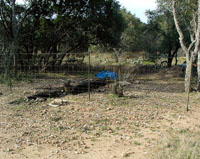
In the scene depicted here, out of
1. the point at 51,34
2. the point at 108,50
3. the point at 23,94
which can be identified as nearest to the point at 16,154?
the point at 23,94

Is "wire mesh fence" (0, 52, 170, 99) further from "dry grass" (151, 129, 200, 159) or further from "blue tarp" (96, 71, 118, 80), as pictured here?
"dry grass" (151, 129, 200, 159)

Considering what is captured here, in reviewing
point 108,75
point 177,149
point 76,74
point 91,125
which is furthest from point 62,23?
point 177,149

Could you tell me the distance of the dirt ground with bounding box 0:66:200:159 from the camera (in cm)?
388

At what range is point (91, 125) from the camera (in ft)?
16.8

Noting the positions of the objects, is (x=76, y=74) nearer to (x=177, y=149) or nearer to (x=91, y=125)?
(x=91, y=125)

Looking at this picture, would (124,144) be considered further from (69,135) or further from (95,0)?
(95,0)

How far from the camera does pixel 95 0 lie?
1466 centimetres

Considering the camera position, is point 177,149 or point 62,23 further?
point 62,23

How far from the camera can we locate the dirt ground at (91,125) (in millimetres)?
3877

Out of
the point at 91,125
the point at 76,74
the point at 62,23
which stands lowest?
the point at 91,125

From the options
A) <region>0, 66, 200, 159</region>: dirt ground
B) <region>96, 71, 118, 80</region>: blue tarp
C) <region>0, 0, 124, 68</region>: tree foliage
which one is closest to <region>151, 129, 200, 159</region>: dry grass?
<region>0, 66, 200, 159</region>: dirt ground

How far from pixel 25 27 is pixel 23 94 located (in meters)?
7.87

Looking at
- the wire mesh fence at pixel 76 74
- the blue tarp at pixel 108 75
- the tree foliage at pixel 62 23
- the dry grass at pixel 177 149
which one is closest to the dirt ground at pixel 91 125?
the dry grass at pixel 177 149

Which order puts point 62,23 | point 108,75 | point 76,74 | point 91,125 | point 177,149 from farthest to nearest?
point 62,23 → point 76,74 → point 108,75 → point 91,125 → point 177,149
